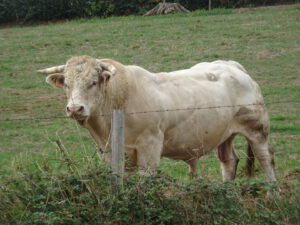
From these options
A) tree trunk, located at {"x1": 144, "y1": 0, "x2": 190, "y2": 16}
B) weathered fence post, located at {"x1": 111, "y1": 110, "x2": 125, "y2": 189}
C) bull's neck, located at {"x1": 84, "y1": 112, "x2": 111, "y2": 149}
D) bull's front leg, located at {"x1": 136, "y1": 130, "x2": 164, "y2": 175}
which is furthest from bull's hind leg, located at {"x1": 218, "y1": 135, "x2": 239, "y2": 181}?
tree trunk, located at {"x1": 144, "y1": 0, "x2": 190, "y2": 16}

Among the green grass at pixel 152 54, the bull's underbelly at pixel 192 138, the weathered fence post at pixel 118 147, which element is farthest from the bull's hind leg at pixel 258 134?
the weathered fence post at pixel 118 147

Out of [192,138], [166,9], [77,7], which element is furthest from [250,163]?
→ [77,7]

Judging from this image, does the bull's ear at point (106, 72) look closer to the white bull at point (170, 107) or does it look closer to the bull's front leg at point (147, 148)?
the white bull at point (170, 107)

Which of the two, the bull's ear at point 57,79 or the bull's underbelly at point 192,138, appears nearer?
the bull's ear at point 57,79

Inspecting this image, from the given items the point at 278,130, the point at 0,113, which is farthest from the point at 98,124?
the point at 0,113

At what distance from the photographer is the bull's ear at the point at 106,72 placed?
24.9 ft

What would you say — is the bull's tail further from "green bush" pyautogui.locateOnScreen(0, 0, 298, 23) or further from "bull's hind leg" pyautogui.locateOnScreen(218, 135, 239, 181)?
"green bush" pyautogui.locateOnScreen(0, 0, 298, 23)

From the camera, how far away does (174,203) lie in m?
6.30

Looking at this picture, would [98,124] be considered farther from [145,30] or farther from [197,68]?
[145,30]

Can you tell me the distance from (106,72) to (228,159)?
8.55ft

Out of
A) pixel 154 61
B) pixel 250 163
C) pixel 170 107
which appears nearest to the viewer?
pixel 170 107

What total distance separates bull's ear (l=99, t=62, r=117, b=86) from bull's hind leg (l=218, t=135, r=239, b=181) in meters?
2.39

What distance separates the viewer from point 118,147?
6.37 m

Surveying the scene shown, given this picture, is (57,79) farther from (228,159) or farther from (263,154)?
(263,154)
